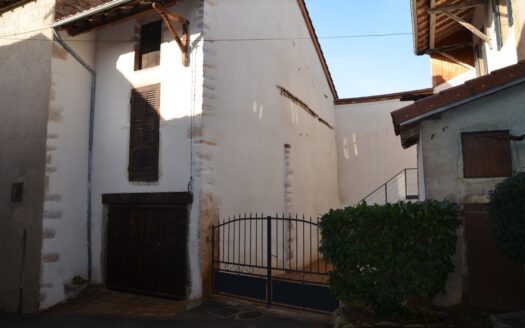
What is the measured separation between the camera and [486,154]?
5680 mm

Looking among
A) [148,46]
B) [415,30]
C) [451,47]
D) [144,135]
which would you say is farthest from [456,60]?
[144,135]

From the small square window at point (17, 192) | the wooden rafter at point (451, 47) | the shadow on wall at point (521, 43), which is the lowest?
the small square window at point (17, 192)

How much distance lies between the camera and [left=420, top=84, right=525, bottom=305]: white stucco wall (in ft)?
18.5

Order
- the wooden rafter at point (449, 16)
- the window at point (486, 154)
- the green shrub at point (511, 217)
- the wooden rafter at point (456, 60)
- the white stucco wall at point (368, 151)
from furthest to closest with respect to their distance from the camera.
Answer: the white stucco wall at point (368, 151), the wooden rafter at point (456, 60), the wooden rafter at point (449, 16), the window at point (486, 154), the green shrub at point (511, 217)

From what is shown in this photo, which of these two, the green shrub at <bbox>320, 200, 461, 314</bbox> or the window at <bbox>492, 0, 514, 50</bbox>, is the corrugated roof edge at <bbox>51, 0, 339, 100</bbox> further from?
the window at <bbox>492, 0, 514, 50</bbox>

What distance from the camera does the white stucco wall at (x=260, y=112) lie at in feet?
26.9

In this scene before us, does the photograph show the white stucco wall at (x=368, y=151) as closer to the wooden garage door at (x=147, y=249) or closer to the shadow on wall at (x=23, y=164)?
the wooden garage door at (x=147, y=249)

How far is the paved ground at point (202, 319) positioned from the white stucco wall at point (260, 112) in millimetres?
1930

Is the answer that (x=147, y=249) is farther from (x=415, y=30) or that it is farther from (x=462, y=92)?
(x=415, y=30)

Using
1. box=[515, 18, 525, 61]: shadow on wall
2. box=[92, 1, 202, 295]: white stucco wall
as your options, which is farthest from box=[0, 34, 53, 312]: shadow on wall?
box=[515, 18, 525, 61]: shadow on wall

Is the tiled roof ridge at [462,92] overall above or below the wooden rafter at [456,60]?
below

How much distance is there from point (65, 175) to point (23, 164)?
3.42 ft

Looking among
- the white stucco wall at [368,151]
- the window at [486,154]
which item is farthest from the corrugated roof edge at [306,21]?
the window at [486,154]

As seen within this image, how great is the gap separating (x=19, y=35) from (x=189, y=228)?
637 centimetres
